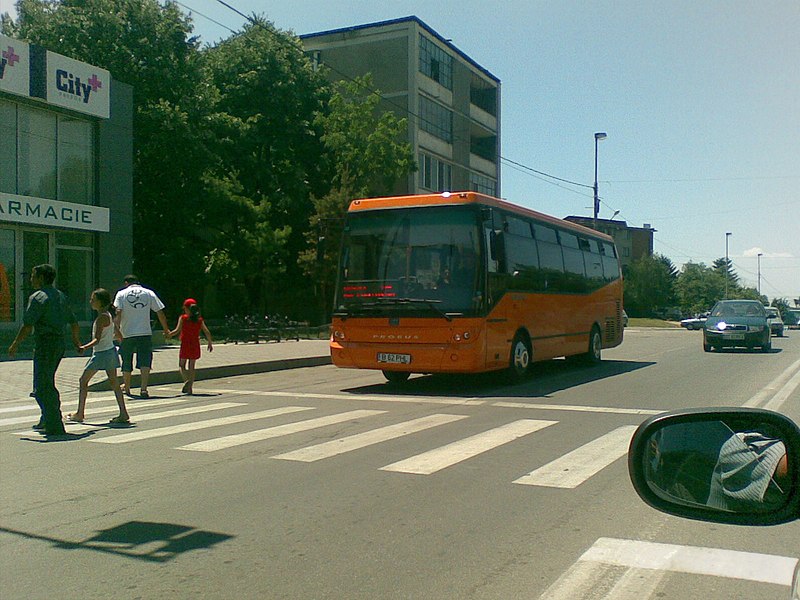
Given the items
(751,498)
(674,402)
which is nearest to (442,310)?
(674,402)

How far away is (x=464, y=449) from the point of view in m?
8.52

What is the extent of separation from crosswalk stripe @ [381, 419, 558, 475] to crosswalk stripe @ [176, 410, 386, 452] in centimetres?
202

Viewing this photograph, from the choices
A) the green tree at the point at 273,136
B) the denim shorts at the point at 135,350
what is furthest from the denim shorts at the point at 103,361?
the green tree at the point at 273,136

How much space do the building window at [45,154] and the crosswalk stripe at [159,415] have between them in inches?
538

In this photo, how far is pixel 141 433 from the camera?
9680mm

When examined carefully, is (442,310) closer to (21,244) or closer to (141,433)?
(141,433)

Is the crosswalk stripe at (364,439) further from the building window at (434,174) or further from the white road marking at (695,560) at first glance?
the building window at (434,174)

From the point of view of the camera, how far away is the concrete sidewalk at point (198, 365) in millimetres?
14945

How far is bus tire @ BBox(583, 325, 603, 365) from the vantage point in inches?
792

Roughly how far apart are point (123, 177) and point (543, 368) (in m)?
14.8

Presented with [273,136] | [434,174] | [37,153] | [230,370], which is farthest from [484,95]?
[230,370]

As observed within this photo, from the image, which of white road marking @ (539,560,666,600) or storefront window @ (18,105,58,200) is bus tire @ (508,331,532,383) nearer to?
white road marking @ (539,560,666,600)

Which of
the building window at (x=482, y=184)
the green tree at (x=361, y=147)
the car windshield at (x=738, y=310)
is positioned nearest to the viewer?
the car windshield at (x=738, y=310)

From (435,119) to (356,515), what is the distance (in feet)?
150
